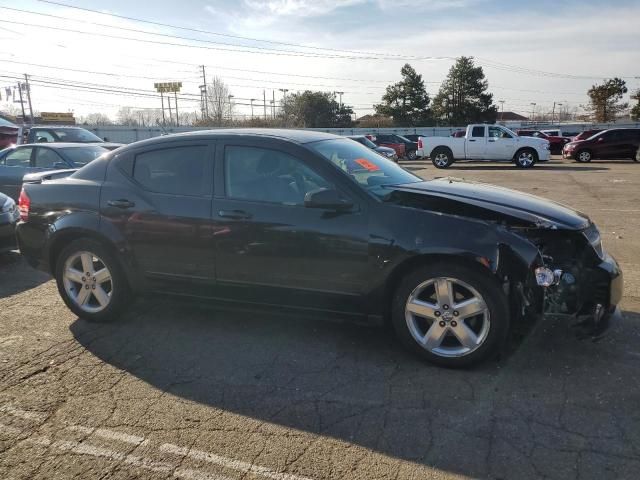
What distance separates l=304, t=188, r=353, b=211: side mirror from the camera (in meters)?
3.58

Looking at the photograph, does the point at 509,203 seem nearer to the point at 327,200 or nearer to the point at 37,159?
the point at 327,200

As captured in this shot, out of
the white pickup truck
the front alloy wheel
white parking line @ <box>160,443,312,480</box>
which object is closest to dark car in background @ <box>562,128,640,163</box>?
the white pickup truck

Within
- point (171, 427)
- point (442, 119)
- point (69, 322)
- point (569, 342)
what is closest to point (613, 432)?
point (569, 342)

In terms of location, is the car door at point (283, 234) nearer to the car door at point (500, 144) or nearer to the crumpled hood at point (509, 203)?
the crumpled hood at point (509, 203)

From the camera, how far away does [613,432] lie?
278 centimetres

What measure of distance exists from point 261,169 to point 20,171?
8.50 meters

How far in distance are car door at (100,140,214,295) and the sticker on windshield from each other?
1241 millimetres

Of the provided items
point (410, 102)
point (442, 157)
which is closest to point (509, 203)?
point (442, 157)

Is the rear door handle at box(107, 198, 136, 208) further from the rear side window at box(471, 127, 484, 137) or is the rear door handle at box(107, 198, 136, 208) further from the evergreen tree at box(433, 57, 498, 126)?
the evergreen tree at box(433, 57, 498, 126)

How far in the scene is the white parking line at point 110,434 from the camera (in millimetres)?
2846

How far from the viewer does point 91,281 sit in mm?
4539

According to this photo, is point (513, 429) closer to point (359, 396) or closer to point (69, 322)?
point (359, 396)

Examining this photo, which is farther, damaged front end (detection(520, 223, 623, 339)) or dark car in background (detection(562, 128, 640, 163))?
dark car in background (detection(562, 128, 640, 163))

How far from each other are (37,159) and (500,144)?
18.6 metres
